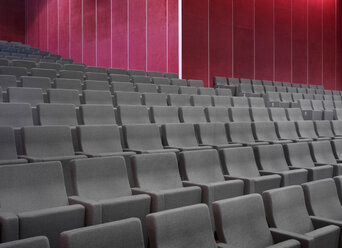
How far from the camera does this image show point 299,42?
219 centimetres

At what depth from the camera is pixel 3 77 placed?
90 cm

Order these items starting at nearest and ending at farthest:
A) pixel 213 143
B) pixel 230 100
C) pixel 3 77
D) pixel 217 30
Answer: pixel 213 143
pixel 3 77
pixel 230 100
pixel 217 30

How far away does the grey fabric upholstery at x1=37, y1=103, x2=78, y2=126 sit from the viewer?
0.68 m

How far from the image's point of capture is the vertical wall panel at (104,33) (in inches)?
79.7

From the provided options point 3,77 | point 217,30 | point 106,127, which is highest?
point 217,30

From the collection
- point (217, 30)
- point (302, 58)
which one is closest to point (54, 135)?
point (217, 30)

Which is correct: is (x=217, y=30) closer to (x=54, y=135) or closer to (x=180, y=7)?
(x=180, y=7)

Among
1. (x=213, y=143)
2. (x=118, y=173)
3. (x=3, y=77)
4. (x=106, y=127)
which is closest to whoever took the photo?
(x=118, y=173)

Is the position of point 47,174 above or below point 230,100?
below

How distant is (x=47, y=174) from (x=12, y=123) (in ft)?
0.85

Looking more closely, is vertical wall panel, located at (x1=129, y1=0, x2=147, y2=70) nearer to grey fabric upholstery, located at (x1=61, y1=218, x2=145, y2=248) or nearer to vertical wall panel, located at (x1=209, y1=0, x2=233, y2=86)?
vertical wall panel, located at (x1=209, y1=0, x2=233, y2=86)

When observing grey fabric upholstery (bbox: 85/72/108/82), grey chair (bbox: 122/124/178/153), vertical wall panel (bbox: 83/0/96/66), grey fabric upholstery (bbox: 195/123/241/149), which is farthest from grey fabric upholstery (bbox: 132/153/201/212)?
vertical wall panel (bbox: 83/0/96/66)

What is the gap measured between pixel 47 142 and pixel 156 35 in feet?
4.06

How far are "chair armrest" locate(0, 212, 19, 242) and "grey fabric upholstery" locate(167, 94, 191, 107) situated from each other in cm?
69
